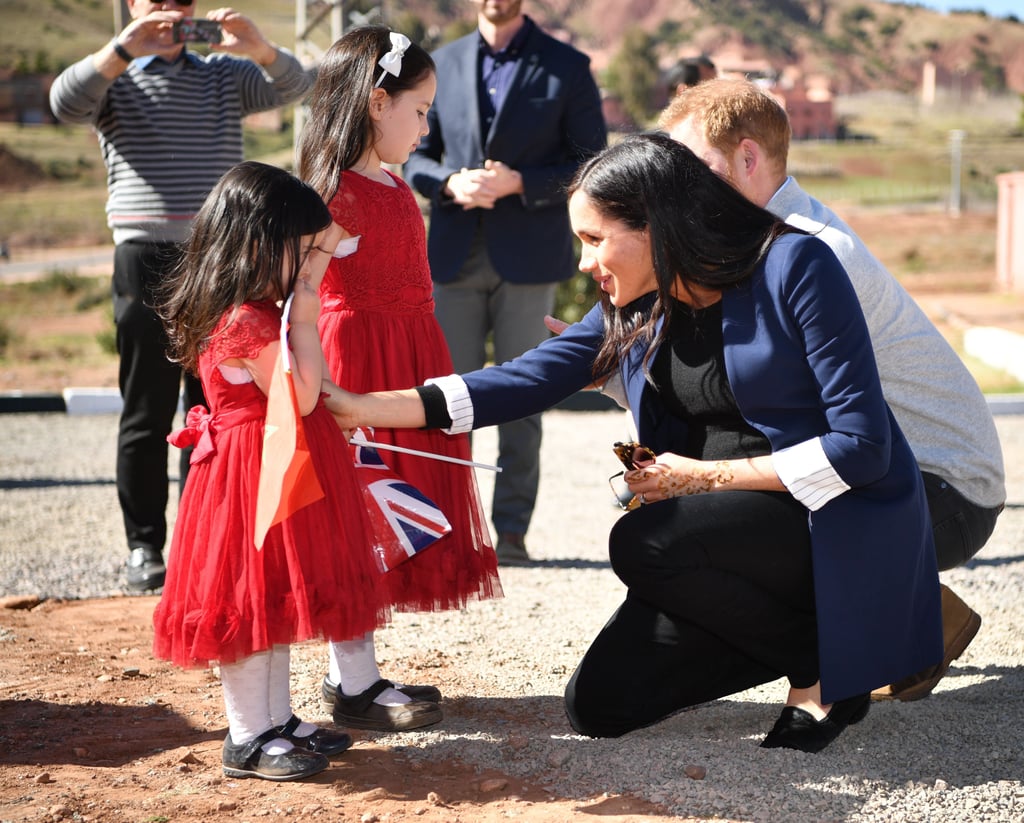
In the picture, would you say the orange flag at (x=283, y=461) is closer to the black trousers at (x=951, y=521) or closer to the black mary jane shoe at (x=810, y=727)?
the black mary jane shoe at (x=810, y=727)

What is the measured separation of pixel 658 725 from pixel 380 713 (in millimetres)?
728

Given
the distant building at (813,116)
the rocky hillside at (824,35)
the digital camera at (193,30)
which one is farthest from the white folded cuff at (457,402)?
the rocky hillside at (824,35)

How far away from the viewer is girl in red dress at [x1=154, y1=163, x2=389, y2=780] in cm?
269

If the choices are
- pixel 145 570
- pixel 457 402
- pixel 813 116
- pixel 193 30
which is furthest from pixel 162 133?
pixel 813 116

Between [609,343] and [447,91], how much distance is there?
98.7 inches

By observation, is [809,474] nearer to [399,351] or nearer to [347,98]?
[399,351]

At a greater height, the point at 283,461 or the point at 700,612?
the point at 283,461

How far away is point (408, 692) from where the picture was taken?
10.8 ft

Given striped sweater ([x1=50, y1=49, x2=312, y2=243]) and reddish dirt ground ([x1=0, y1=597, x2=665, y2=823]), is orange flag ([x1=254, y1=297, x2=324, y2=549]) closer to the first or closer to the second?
reddish dirt ground ([x1=0, y1=597, x2=665, y2=823])

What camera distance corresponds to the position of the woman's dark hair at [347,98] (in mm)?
3293

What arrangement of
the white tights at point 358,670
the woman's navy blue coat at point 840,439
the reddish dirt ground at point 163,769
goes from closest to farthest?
the reddish dirt ground at point 163,769, the woman's navy blue coat at point 840,439, the white tights at point 358,670

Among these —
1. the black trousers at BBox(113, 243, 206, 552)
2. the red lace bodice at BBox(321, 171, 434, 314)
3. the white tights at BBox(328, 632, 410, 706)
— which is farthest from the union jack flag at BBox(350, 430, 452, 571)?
the black trousers at BBox(113, 243, 206, 552)

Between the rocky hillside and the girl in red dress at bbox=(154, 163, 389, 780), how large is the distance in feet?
272

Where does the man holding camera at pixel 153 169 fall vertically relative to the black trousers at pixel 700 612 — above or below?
above
